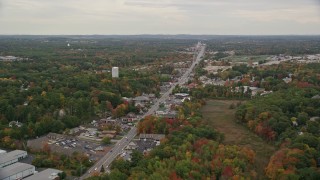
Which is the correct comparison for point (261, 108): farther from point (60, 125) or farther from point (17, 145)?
point (17, 145)

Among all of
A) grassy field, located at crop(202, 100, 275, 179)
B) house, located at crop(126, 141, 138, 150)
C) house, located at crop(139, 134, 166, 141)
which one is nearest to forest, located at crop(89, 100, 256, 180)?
house, located at crop(139, 134, 166, 141)

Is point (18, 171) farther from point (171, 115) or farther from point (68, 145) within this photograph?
point (171, 115)

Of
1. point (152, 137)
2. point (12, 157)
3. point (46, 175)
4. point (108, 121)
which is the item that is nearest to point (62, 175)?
point (46, 175)

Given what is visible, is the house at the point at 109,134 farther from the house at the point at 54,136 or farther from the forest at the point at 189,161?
the forest at the point at 189,161

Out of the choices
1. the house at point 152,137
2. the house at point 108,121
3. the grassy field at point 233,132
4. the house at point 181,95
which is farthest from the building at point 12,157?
the house at point 181,95

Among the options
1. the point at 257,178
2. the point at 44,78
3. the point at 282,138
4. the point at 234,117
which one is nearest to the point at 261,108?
the point at 234,117

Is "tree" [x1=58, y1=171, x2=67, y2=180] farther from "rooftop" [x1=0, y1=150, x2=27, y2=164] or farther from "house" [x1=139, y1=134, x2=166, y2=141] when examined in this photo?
"house" [x1=139, y1=134, x2=166, y2=141]
